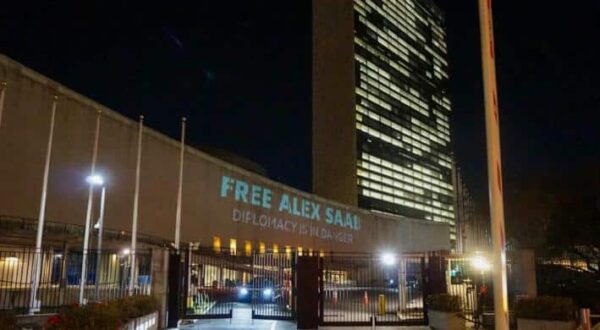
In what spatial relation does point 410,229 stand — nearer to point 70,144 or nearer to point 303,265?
point 70,144

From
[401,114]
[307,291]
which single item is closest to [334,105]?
[401,114]

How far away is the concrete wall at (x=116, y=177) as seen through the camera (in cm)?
4041

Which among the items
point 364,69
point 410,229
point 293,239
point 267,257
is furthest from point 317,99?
point 267,257

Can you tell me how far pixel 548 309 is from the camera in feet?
52.8

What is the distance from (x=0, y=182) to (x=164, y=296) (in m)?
24.9

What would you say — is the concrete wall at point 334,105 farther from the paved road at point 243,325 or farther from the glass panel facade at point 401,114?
the paved road at point 243,325

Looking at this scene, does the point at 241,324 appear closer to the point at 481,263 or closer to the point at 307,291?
the point at 307,291

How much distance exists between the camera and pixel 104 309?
38.7ft

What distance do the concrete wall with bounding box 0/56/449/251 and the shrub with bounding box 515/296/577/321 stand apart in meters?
34.6

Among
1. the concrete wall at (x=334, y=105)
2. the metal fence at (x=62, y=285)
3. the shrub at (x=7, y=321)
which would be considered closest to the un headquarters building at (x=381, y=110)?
the concrete wall at (x=334, y=105)

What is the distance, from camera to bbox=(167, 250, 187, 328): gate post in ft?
65.1

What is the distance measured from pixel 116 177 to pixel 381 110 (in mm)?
121036

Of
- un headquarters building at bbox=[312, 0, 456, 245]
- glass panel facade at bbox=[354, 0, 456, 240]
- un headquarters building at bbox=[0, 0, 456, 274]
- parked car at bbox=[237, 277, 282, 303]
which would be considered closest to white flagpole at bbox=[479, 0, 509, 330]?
parked car at bbox=[237, 277, 282, 303]

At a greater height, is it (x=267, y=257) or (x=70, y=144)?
(x=70, y=144)
